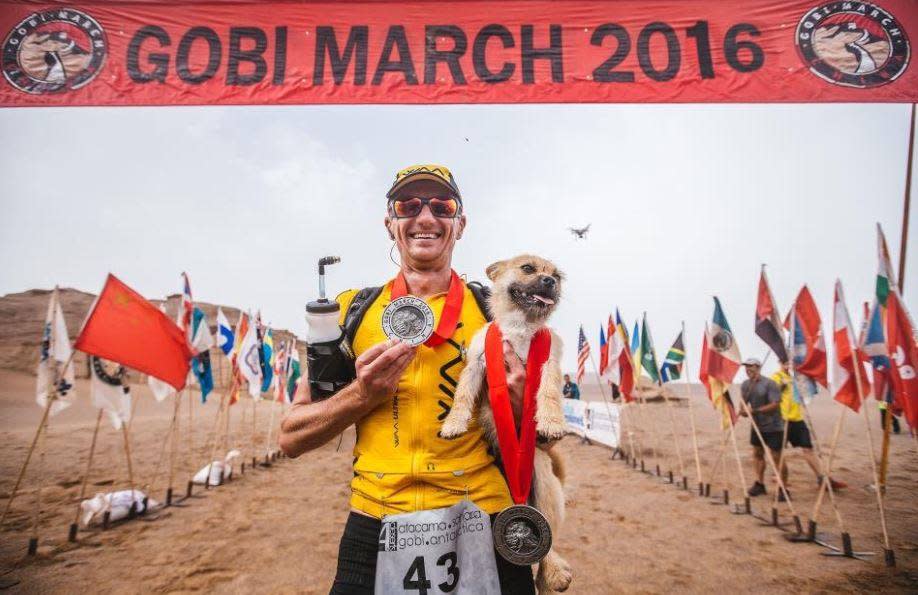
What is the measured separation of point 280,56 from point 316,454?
1645cm

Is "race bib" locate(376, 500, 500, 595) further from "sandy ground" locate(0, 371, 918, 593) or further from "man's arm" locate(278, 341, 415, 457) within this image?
"sandy ground" locate(0, 371, 918, 593)

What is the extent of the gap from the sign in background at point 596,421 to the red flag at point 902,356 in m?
10.2

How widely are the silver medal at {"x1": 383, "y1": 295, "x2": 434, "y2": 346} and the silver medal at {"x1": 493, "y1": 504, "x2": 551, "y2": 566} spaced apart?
857mm

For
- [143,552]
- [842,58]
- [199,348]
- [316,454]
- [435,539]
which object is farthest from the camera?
[316,454]

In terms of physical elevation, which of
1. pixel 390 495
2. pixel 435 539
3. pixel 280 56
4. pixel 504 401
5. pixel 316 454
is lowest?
pixel 316 454

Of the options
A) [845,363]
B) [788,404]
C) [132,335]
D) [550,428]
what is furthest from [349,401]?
[788,404]

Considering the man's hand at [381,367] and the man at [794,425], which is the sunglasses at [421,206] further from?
the man at [794,425]

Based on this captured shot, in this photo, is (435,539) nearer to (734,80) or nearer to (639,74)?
(639,74)

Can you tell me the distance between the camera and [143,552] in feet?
24.4

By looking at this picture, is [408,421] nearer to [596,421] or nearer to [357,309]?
[357,309]

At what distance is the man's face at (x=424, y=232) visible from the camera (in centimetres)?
233

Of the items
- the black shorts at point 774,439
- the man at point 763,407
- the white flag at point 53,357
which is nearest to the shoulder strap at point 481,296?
the white flag at point 53,357

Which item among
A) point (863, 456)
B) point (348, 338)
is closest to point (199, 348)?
point (348, 338)

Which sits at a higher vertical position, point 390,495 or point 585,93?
point 585,93
